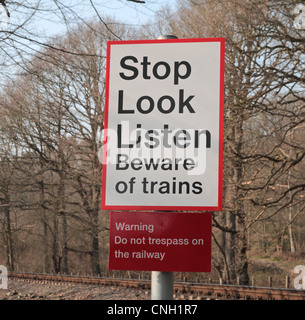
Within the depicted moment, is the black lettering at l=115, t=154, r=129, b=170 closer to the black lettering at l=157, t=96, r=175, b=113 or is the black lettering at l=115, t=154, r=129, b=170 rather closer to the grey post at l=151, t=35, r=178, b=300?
the black lettering at l=157, t=96, r=175, b=113

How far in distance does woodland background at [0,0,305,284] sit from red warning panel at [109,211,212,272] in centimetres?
421

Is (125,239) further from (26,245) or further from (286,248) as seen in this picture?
(286,248)

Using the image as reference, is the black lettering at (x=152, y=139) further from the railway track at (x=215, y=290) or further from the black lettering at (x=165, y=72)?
the railway track at (x=215, y=290)

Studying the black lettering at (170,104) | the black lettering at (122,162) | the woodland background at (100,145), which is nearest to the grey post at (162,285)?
the black lettering at (122,162)

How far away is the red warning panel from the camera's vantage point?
6.50ft

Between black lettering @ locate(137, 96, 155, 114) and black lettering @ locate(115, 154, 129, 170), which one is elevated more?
black lettering @ locate(137, 96, 155, 114)

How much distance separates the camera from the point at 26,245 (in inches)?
972

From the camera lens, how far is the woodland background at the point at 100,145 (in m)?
9.68

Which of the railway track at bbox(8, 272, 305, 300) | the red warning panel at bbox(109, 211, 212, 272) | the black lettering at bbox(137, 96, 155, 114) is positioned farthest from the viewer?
the railway track at bbox(8, 272, 305, 300)

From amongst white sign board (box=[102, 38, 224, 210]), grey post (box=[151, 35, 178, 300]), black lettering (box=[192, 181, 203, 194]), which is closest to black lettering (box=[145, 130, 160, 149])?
white sign board (box=[102, 38, 224, 210])

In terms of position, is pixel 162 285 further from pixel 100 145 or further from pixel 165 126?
pixel 100 145

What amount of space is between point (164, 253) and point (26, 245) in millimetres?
23994

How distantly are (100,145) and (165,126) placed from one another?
16.8m

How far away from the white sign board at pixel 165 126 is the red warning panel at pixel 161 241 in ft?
0.19
